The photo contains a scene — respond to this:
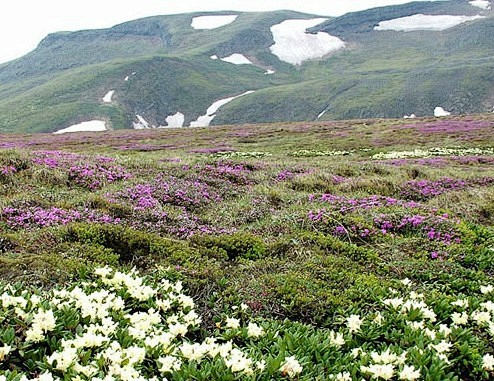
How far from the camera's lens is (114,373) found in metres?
3.99

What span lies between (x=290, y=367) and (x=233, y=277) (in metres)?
3.85

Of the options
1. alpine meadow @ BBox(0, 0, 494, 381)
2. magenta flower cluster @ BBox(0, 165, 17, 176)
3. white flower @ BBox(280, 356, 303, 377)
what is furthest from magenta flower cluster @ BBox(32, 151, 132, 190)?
white flower @ BBox(280, 356, 303, 377)

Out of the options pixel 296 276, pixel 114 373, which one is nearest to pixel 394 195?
pixel 296 276

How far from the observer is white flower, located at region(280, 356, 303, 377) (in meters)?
4.28

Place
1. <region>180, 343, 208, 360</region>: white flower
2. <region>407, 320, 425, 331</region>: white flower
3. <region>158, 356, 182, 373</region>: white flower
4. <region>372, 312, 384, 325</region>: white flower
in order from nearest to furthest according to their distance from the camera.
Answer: <region>158, 356, 182, 373</region>: white flower < <region>180, 343, 208, 360</region>: white flower < <region>407, 320, 425, 331</region>: white flower < <region>372, 312, 384, 325</region>: white flower

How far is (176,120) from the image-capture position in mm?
179750

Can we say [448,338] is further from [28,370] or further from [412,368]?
[28,370]

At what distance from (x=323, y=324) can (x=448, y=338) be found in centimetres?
172

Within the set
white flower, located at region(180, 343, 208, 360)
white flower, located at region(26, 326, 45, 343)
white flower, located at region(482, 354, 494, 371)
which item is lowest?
white flower, located at region(482, 354, 494, 371)

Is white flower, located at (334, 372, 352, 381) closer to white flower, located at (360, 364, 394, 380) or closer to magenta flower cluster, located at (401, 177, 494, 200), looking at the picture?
white flower, located at (360, 364, 394, 380)

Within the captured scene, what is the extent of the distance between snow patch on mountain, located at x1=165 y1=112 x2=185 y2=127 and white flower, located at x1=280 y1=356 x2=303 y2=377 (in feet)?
569

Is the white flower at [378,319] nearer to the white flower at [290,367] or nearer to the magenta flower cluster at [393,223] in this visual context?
the white flower at [290,367]

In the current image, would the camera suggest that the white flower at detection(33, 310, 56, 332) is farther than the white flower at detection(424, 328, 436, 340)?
No


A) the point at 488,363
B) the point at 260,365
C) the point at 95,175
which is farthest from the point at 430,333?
the point at 95,175
